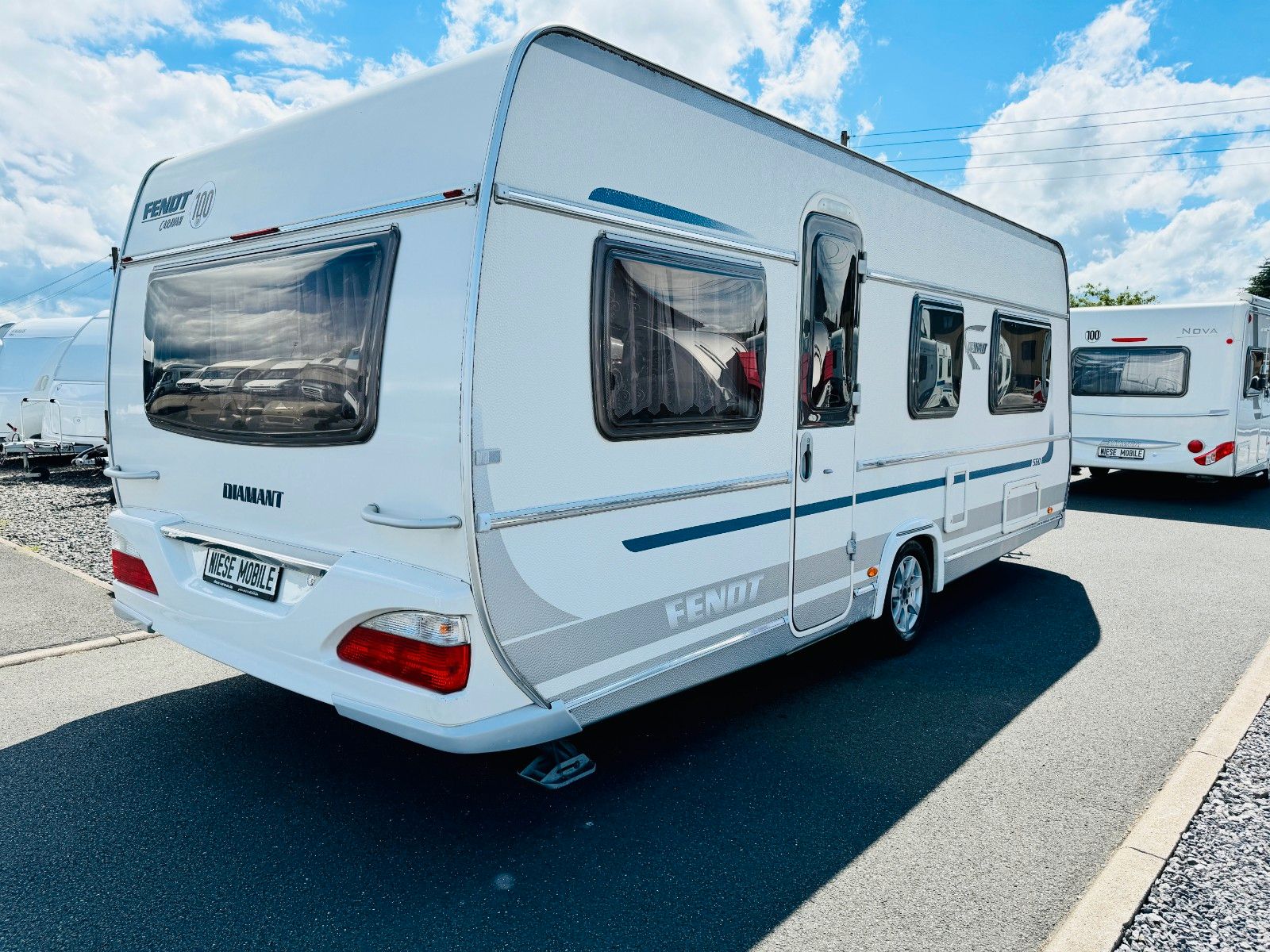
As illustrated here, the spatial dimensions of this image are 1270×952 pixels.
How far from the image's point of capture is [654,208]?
344 centimetres

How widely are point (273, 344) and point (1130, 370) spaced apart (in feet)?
36.6

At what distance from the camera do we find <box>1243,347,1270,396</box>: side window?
36.9 ft

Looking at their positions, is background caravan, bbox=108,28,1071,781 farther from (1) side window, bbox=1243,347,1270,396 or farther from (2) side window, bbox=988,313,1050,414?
(1) side window, bbox=1243,347,1270,396

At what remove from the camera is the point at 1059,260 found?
7.19 metres

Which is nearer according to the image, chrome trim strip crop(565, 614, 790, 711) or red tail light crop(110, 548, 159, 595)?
chrome trim strip crop(565, 614, 790, 711)

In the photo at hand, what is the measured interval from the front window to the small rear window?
33.5ft

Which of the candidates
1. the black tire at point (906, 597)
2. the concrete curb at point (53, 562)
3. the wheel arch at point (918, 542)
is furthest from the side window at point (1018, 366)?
the concrete curb at point (53, 562)

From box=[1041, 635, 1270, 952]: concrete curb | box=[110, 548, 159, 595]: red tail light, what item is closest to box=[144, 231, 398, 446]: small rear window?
box=[110, 548, 159, 595]: red tail light

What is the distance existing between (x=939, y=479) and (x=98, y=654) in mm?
5026

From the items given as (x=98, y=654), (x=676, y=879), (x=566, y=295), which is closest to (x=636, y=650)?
(x=676, y=879)

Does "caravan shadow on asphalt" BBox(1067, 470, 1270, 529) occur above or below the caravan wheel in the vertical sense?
below

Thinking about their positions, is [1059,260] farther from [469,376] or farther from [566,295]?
[469,376]

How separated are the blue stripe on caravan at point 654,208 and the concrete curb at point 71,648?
142 inches

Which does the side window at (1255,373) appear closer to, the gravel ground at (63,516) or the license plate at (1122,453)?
the license plate at (1122,453)
